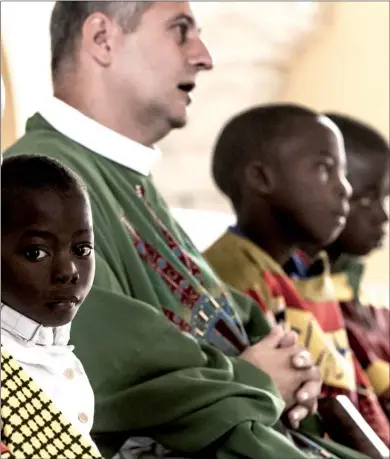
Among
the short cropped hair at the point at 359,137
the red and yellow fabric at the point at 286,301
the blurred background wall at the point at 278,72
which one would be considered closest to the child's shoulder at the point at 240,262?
the red and yellow fabric at the point at 286,301

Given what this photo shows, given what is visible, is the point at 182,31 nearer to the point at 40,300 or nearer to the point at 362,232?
the point at 40,300

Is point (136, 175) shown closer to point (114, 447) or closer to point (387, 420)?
point (114, 447)

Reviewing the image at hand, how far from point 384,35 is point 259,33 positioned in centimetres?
21

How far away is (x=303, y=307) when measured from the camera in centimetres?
102

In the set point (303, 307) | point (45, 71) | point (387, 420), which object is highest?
point (45, 71)

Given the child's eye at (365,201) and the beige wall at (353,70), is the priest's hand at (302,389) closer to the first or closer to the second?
the child's eye at (365,201)

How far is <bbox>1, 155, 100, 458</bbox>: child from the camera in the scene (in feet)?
1.55

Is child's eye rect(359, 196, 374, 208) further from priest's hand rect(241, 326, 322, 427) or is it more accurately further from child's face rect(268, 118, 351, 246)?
priest's hand rect(241, 326, 322, 427)

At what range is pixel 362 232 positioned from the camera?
126 centimetres

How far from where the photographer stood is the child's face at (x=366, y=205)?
127 centimetres

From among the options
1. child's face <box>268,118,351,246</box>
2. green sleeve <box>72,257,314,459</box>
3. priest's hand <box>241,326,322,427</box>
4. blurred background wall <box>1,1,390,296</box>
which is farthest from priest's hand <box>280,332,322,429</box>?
blurred background wall <box>1,1,390,296</box>

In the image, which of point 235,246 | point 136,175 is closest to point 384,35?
point 235,246

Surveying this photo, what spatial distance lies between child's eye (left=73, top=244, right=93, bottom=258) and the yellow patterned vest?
0.07 meters

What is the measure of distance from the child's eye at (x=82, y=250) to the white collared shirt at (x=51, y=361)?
0.04m
